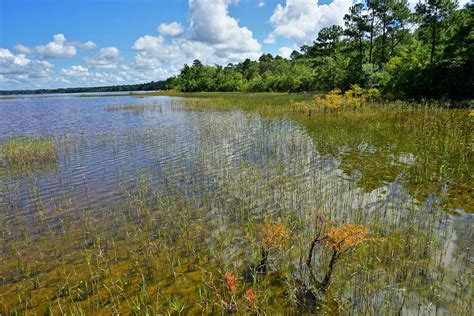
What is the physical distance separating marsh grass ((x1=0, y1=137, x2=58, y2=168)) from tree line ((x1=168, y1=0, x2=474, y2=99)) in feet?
112

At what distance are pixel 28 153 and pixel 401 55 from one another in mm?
50126

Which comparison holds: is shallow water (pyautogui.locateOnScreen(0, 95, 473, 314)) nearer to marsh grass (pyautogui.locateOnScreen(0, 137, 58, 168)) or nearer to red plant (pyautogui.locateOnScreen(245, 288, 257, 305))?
marsh grass (pyautogui.locateOnScreen(0, 137, 58, 168))

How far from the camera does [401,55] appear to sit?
46000 millimetres

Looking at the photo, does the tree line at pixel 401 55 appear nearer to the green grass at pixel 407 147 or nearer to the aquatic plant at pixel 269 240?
the green grass at pixel 407 147

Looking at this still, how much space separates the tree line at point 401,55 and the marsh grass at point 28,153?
3402 cm

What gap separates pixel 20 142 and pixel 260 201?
1787cm

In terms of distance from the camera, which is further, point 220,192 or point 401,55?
point 401,55

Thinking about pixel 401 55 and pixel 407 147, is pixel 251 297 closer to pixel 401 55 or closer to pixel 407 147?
pixel 407 147

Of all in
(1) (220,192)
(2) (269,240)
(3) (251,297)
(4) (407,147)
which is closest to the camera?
(3) (251,297)

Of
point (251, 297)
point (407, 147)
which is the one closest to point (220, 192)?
point (251, 297)

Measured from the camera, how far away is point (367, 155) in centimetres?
1395

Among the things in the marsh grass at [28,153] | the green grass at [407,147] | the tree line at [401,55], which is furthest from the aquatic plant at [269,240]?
the tree line at [401,55]

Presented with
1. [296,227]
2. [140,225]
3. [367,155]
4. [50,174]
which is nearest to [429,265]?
[296,227]

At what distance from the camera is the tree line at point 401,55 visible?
103ft
